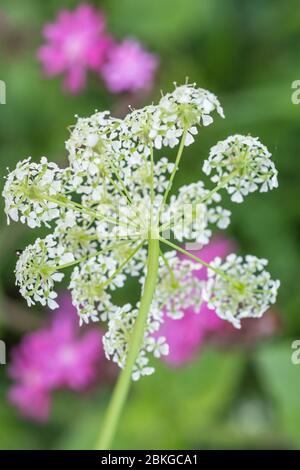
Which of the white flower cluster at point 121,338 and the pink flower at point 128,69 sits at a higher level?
the pink flower at point 128,69

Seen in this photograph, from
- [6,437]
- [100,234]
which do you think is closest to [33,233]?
[6,437]

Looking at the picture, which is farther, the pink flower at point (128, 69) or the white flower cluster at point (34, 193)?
the pink flower at point (128, 69)

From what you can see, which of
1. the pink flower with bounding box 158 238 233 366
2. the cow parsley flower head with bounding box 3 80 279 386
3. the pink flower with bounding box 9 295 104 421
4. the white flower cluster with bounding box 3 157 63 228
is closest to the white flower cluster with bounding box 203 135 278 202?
the cow parsley flower head with bounding box 3 80 279 386

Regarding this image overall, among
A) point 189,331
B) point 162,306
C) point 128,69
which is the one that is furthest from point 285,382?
point 128,69

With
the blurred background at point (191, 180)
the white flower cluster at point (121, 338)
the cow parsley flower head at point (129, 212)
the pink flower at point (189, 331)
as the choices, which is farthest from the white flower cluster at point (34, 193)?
the pink flower at point (189, 331)

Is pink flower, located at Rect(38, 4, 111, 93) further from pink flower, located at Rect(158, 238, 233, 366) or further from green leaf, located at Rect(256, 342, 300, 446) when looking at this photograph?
green leaf, located at Rect(256, 342, 300, 446)

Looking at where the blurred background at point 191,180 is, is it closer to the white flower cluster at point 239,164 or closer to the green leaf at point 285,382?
the green leaf at point 285,382
